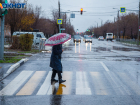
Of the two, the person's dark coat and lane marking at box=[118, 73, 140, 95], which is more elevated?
the person's dark coat

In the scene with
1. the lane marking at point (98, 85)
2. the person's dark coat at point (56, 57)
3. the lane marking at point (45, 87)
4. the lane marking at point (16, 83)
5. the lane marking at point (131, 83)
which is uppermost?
the person's dark coat at point (56, 57)

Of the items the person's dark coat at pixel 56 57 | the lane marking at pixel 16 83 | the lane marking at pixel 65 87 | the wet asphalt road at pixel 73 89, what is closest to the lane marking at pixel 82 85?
the wet asphalt road at pixel 73 89

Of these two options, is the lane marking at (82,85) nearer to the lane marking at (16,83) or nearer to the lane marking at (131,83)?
the lane marking at (131,83)

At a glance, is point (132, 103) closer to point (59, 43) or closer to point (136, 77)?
point (59, 43)

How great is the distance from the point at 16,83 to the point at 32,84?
63 cm

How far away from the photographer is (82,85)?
7.94 m

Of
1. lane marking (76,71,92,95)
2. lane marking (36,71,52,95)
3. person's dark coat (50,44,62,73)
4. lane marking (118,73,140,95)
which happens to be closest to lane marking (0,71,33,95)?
lane marking (36,71,52,95)

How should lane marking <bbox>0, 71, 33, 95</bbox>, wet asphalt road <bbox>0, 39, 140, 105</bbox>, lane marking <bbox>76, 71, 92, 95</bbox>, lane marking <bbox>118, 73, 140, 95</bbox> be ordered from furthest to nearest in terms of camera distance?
lane marking <bbox>118, 73, 140, 95</bbox>, lane marking <bbox>0, 71, 33, 95</bbox>, lane marking <bbox>76, 71, 92, 95</bbox>, wet asphalt road <bbox>0, 39, 140, 105</bbox>

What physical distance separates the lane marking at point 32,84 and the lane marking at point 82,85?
4.67 ft

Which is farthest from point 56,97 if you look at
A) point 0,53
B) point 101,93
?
point 0,53

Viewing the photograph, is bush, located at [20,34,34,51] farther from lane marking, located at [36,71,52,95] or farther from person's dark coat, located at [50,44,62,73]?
person's dark coat, located at [50,44,62,73]

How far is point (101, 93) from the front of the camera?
683 cm

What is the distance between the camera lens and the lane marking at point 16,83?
23.3 feet

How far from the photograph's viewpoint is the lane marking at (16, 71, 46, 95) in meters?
6.99
